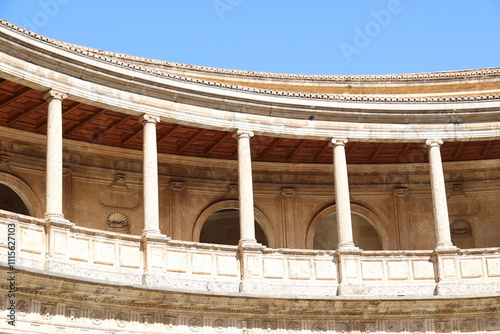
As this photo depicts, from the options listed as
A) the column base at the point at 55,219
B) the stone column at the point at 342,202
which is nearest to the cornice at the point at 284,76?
the stone column at the point at 342,202

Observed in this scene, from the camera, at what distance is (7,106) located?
2778 centimetres

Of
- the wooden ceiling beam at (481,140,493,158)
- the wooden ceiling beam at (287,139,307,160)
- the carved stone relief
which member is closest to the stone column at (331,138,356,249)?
the wooden ceiling beam at (287,139,307,160)

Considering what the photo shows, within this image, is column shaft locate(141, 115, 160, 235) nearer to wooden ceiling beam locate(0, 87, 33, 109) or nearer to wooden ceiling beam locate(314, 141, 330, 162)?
wooden ceiling beam locate(0, 87, 33, 109)

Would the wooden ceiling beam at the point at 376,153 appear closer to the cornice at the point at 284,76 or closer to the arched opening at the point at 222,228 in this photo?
the cornice at the point at 284,76

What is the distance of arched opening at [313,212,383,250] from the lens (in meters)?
35.9

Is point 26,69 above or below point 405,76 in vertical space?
below

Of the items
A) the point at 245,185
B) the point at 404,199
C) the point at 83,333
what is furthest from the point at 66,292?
the point at 404,199

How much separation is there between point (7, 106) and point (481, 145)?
46.9ft

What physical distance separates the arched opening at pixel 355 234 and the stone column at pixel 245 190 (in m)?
7.46

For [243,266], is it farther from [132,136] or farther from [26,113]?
[26,113]

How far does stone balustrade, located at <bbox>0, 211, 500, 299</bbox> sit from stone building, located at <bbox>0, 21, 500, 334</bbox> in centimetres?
4

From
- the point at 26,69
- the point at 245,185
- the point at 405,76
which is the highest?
the point at 405,76

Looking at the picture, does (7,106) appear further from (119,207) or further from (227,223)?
(227,223)

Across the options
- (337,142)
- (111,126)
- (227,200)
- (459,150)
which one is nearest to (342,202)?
(337,142)
